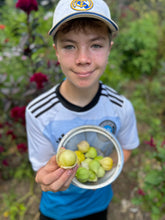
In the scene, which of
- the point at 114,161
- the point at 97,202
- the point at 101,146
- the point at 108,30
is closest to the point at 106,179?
the point at 114,161

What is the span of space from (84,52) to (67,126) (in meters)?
0.56

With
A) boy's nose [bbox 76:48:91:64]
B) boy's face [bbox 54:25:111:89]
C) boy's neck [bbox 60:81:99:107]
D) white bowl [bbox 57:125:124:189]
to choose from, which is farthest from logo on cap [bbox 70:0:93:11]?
white bowl [bbox 57:125:124:189]

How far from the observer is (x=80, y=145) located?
1304 millimetres

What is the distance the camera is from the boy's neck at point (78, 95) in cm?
132

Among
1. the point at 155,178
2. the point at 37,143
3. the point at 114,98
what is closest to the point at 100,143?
the point at 114,98

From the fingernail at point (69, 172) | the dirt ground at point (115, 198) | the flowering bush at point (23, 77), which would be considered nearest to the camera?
the fingernail at point (69, 172)

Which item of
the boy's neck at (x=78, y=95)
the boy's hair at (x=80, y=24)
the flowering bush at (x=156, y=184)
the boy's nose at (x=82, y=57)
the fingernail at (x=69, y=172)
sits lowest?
the flowering bush at (x=156, y=184)

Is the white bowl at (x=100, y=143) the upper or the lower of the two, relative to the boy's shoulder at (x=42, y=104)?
lower

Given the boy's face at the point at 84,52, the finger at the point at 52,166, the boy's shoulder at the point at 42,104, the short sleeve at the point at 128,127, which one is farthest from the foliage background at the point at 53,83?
the finger at the point at 52,166

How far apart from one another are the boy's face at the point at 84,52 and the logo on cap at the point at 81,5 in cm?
11

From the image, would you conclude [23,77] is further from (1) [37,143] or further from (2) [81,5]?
(2) [81,5]

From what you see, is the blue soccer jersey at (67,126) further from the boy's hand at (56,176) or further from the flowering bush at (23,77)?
the flowering bush at (23,77)

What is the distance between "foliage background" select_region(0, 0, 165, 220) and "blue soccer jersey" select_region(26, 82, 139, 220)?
32 cm

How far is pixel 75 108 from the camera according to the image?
1314 millimetres
